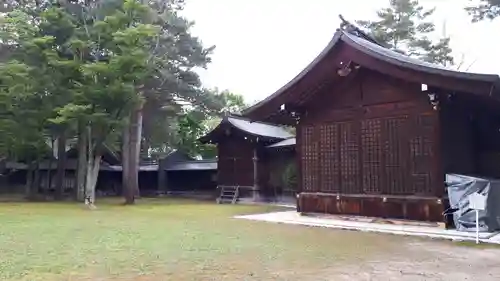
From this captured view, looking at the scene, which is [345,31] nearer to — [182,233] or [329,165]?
[329,165]

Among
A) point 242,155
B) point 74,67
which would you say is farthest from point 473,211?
point 74,67

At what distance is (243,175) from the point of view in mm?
19875

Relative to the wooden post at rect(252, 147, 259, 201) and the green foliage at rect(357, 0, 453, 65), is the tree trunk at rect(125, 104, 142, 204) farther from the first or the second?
the green foliage at rect(357, 0, 453, 65)

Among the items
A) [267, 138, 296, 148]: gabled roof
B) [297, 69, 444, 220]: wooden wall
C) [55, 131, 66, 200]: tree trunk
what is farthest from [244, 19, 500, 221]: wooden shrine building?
[55, 131, 66, 200]: tree trunk

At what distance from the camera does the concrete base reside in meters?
7.91

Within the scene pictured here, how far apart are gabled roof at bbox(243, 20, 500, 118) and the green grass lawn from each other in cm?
331

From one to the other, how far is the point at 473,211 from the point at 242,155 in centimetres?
1238

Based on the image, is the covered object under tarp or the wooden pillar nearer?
the covered object under tarp

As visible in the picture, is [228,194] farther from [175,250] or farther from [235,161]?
[175,250]

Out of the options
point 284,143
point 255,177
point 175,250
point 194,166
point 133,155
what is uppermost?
point 284,143

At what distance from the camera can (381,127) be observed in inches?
403

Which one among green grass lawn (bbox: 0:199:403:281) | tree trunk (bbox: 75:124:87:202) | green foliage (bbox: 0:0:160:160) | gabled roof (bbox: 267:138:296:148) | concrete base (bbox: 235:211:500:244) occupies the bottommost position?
green grass lawn (bbox: 0:199:403:281)

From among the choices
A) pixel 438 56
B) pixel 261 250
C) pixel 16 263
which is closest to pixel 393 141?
pixel 261 250

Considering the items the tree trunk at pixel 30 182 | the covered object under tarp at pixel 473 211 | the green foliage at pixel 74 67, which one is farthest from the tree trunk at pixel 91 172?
the covered object under tarp at pixel 473 211
